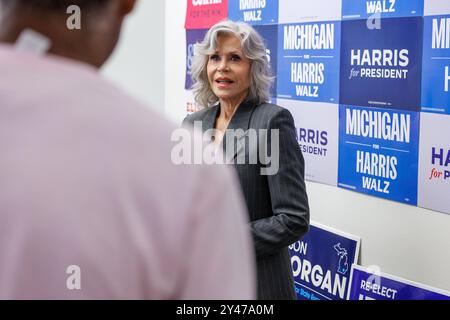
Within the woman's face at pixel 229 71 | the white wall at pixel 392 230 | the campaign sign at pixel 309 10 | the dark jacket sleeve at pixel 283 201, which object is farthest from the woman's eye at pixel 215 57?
the white wall at pixel 392 230

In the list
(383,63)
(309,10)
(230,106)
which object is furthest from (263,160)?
(309,10)

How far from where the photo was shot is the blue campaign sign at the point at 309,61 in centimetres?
356

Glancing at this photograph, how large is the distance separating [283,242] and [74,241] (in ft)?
6.35

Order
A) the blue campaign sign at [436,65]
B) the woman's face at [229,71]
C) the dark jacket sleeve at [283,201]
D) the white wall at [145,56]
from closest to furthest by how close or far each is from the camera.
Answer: the dark jacket sleeve at [283,201] < the woman's face at [229,71] < the blue campaign sign at [436,65] < the white wall at [145,56]

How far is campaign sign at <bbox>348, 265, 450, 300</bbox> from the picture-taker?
2.98 meters

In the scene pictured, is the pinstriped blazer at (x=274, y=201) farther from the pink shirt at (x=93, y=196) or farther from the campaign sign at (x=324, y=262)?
the pink shirt at (x=93, y=196)

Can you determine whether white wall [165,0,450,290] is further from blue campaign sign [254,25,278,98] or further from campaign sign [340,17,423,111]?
blue campaign sign [254,25,278,98]

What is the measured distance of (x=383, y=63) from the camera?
3217 mm

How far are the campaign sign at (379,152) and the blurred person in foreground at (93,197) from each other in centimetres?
252

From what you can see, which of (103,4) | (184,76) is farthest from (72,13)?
(184,76)

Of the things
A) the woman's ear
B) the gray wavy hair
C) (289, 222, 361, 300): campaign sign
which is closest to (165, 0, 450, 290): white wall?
(289, 222, 361, 300): campaign sign

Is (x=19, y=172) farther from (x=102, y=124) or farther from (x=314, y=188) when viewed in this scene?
(x=314, y=188)

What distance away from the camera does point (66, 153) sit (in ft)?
2.04

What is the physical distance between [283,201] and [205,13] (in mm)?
2609
